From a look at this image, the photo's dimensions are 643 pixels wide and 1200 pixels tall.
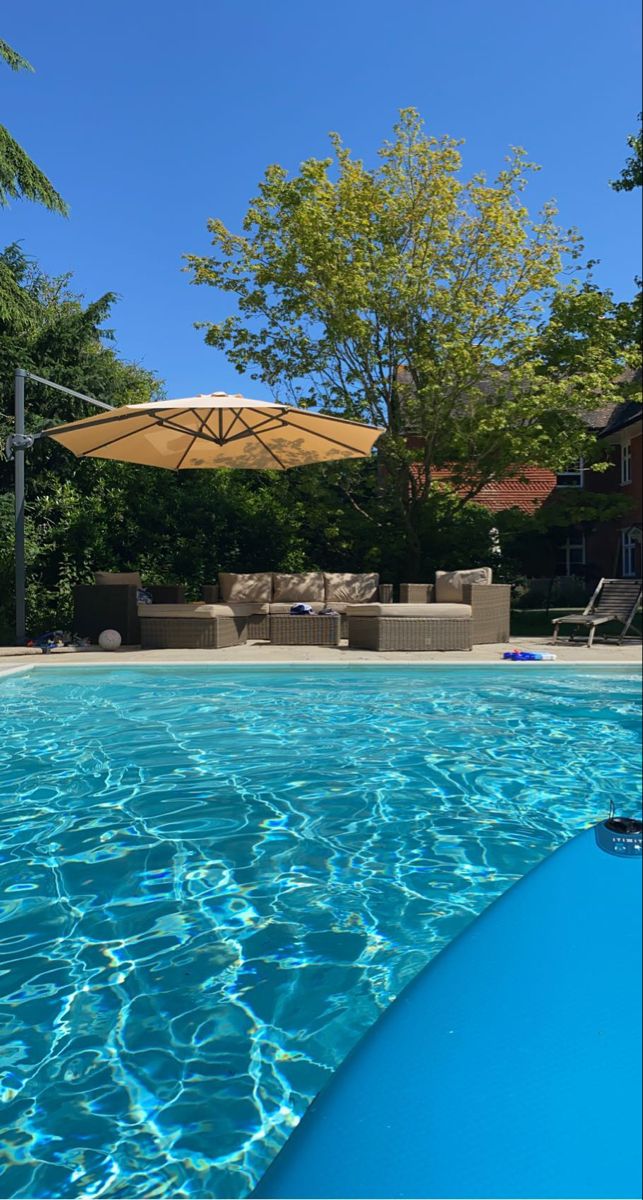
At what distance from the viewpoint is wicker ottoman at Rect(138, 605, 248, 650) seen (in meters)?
10.2

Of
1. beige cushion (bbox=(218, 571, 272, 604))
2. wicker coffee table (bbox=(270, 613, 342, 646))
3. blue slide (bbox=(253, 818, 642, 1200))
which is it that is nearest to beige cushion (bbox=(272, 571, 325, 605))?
beige cushion (bbox=(218, 571, 272, 604))

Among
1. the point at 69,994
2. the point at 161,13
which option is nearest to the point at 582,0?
the point at 69,994

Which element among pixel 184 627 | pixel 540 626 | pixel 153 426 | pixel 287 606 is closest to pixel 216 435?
pixel 153 426

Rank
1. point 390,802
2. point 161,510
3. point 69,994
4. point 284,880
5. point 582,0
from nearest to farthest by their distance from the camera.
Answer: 1. point 69,994
2. point 284,880
3. point 390,802
4. point 582,0
5. point 161,510

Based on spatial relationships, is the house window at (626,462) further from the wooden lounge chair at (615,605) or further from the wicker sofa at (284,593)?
the wicker sofa at (284,593)

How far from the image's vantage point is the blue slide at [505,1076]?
3.70 ft

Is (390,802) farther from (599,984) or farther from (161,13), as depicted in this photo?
(161,13)

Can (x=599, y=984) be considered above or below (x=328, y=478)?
below

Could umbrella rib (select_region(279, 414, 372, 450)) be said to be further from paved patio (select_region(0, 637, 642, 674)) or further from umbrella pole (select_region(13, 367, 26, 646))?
umbrella pole (select_region(13, 367, 26, 646))

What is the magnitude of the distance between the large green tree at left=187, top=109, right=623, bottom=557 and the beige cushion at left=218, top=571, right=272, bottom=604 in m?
3.58

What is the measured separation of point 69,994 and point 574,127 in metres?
7.00

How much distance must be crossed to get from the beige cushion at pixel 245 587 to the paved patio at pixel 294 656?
121 cm

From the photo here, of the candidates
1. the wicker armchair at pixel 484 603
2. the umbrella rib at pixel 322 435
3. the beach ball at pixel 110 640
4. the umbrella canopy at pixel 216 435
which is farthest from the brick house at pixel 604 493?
the beach ball at pixel 110 640

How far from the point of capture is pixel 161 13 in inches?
407
